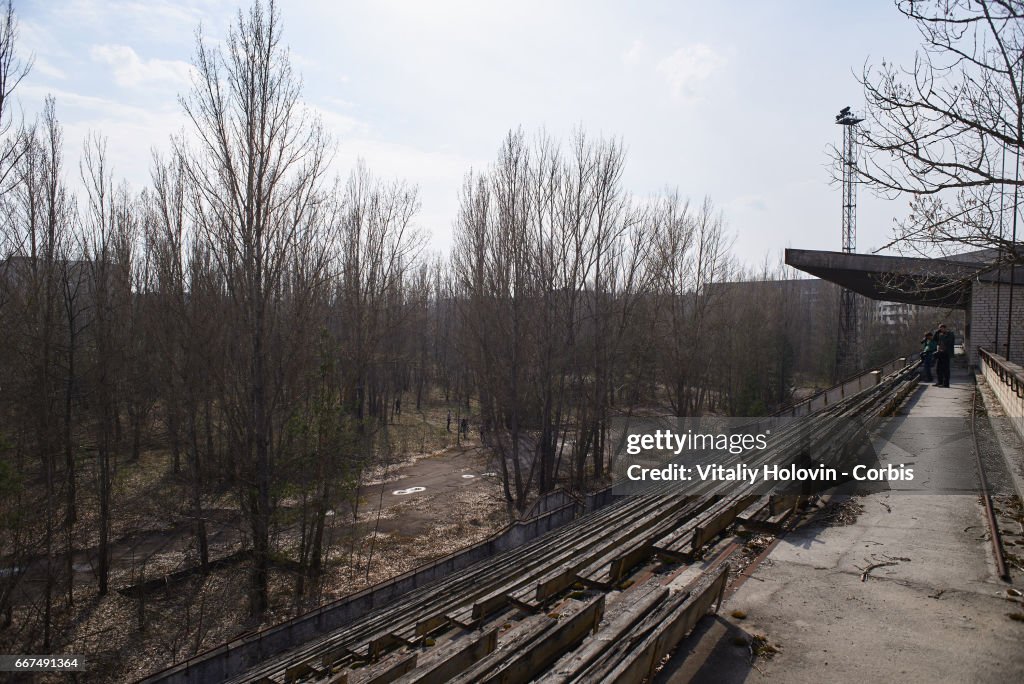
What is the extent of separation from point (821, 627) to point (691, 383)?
77.1ft

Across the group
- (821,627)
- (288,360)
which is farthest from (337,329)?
(821,627)

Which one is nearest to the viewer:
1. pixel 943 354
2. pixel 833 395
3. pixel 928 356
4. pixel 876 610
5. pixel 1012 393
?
pixel 876 610

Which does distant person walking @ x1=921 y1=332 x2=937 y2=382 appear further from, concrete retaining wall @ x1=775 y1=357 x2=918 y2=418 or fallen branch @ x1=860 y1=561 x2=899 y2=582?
fallen branch @ x1=860 y1=561 x2=899 y2=582

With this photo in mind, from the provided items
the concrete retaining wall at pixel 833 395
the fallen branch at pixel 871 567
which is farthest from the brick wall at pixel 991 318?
the fallen branch at pixel 871 567

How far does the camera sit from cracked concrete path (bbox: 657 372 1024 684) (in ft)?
11.1

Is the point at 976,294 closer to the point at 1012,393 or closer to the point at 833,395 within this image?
the point at 833,395

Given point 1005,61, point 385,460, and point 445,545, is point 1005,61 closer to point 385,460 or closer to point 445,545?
point 445,545

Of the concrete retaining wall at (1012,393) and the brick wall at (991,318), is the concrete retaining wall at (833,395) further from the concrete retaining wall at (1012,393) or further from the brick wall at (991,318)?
the concrete retaining wall at (1012,393)

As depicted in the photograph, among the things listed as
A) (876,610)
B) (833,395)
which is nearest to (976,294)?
(833,395)

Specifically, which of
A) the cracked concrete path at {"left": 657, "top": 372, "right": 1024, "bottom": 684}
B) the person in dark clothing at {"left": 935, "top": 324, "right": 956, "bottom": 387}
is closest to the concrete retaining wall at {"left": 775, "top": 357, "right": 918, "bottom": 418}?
the person in dark clothing at {"left": 935, "top": 324, "right": 956, "bottom": 387}

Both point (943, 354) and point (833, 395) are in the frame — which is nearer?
point (943, 354)

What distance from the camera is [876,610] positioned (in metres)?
4.14

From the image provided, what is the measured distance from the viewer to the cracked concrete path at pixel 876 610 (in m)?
3.39

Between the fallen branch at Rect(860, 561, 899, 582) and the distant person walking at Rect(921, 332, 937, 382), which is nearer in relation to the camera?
the fallen branch at Rect(860, 561, 899, 582)
